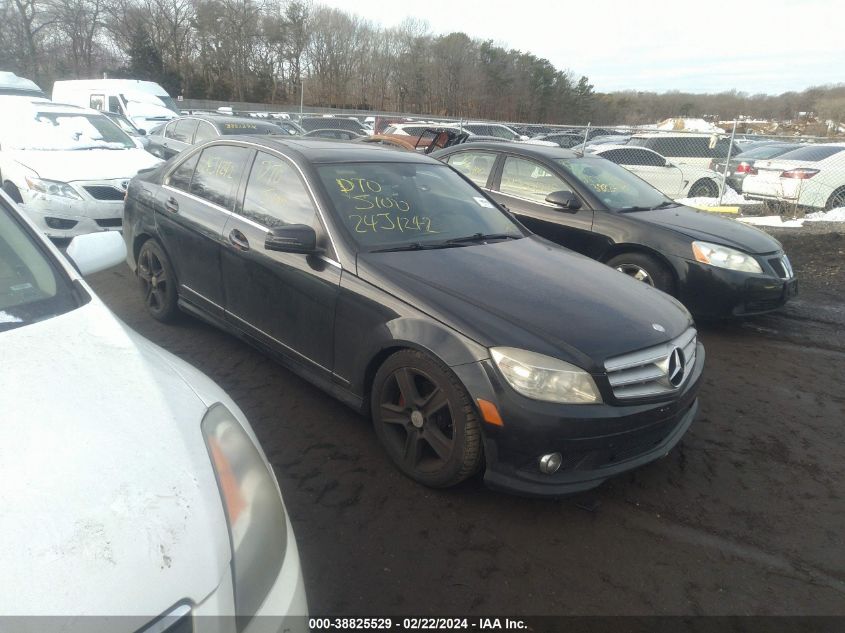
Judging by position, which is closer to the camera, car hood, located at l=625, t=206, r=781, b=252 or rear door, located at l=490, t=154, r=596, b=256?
car hood, located at l=625, t=206, r=781, b=252

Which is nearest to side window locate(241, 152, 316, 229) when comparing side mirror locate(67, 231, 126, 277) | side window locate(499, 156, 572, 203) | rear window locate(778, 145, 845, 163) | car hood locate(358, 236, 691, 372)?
car hood locate(358, 236, 691, 372)

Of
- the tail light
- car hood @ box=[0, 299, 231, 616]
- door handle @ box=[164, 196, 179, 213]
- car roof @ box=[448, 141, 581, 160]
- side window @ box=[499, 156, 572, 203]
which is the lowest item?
car hood @ box=[0, 299, 231, 616]

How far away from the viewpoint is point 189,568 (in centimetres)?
129

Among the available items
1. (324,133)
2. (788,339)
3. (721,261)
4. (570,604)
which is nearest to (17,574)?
(570,604)

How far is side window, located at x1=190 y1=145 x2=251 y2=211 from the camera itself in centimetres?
412

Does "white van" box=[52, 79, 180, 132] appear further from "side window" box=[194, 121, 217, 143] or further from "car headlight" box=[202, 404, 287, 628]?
"car headlight" box=[202, 404, 287, 628]

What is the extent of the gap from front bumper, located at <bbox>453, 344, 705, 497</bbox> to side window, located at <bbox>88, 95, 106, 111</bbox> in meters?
18.9

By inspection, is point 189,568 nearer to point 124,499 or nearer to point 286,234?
point 124,499

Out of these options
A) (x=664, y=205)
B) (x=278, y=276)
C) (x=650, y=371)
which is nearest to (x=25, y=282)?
(x=278, y=276)

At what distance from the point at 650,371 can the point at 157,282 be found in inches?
Answer: 150

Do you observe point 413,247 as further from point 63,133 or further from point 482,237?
point 63,133

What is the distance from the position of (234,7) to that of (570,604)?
202 feet

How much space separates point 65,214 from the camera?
22.0 feet

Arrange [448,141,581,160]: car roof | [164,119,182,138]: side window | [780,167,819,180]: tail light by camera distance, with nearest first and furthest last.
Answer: [448,141,581,160]: car roof → [780,167,819,180]: tail light → [164,119,182,138]: side window
